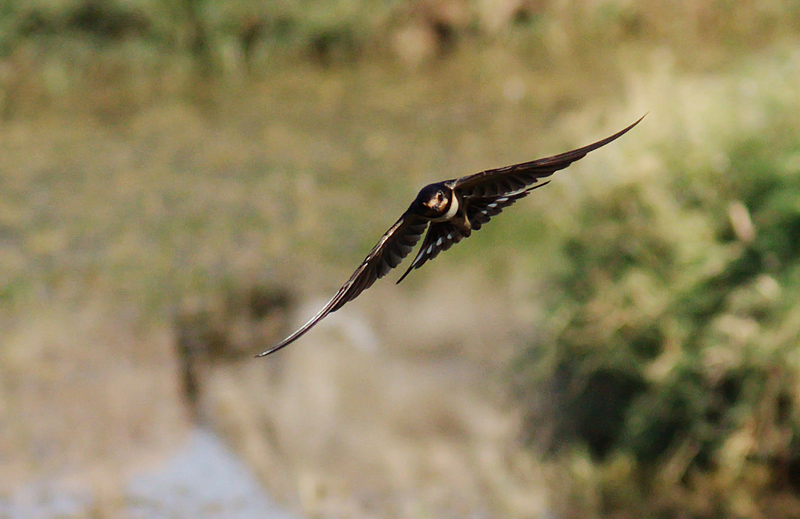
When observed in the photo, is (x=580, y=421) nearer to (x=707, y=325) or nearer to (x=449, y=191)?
(x=707, y=325)

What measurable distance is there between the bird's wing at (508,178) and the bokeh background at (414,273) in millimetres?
2558

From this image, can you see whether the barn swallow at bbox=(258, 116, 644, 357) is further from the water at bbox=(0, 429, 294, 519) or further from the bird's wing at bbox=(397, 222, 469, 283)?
the water at bbox=(0, 429, 294, 519)

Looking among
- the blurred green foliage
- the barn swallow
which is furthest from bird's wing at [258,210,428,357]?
the blurred green foliage

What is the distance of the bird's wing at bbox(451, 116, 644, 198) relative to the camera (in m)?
1.61

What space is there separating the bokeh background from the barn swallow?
252 cm

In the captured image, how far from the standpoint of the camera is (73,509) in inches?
198

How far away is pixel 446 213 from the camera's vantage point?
1726 millimetres

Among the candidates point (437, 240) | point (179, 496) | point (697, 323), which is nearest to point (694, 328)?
point (697, 323)

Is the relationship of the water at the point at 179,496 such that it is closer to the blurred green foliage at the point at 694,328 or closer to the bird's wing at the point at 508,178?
the blurred green foliage at the point at 694,328

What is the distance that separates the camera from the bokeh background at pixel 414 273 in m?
4.38

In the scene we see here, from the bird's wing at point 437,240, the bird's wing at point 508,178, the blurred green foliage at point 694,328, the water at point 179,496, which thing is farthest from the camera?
the water at point 179,496

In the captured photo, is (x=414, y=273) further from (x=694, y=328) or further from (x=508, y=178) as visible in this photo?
(x=508, y=178)

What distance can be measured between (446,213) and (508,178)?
11 centimetres

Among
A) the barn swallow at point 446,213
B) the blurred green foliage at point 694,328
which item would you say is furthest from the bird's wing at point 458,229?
the blurred green foliage at point 694,328
